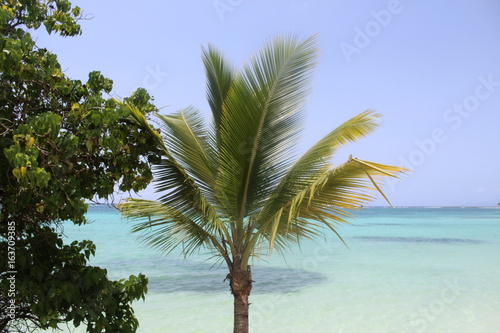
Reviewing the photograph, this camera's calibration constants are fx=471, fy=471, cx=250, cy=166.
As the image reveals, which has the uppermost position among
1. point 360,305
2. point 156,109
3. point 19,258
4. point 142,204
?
point 156,109

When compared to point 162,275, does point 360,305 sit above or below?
below

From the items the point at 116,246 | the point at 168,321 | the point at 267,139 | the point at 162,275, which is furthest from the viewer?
the point at 116,246

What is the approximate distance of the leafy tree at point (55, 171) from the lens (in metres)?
2.96

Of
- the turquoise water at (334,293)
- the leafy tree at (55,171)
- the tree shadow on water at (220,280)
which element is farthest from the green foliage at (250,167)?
the tree shadow on water at (220,280)

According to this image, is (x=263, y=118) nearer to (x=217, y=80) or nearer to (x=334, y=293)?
(x=217, y=80)

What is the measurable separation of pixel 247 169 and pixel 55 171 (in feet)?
7.63

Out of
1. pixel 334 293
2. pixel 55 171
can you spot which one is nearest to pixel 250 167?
pixel 55 171

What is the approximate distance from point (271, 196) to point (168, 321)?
5384 millimetres

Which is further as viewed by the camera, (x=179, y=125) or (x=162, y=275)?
(x=162, y=275)

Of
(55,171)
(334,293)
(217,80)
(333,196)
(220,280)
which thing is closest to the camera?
(55,171)

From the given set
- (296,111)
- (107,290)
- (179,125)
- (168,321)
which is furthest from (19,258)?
(168,321)

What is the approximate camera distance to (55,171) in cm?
304

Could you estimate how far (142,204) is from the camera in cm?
523

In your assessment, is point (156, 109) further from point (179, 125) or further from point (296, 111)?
point (296, 111)
